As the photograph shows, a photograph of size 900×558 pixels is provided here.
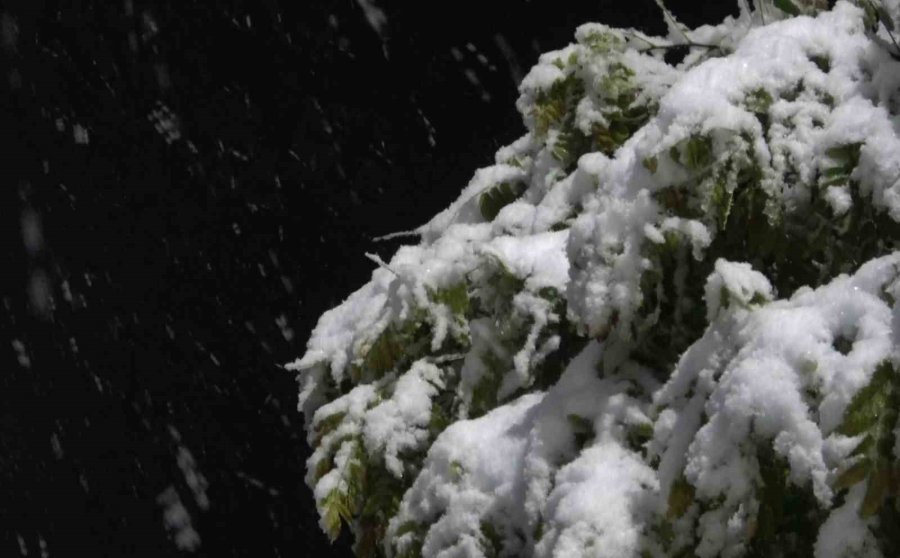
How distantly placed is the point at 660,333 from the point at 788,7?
68 cm

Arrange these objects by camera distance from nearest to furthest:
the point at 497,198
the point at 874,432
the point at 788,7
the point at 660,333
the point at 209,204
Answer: the point at 874,432, the point at 660,333, the point at 788,7, the point at 497,198, the point at 209,204

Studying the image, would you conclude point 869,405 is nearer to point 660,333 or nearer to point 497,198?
point 660,333

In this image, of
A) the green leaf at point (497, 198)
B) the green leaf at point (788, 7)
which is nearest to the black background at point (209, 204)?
the green leaf at point (497, 198)

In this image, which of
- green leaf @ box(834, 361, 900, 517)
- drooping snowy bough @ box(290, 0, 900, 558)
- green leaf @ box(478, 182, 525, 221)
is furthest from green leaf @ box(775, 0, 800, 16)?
green leaf @ box(834, 361, 900, 517)

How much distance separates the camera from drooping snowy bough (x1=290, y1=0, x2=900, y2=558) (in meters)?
1.27

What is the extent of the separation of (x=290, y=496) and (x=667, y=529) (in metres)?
5.86

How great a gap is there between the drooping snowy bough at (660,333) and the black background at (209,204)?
11.8ft

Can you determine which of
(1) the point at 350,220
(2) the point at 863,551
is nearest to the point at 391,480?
(2) the point at 863,551

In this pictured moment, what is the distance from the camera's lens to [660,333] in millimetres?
1692

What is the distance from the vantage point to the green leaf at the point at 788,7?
1.86 m

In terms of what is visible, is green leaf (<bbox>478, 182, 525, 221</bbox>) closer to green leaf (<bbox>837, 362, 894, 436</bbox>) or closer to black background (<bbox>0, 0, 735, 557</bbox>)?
green leaf (<bbox>837, 362, 894, 436</bbox>)

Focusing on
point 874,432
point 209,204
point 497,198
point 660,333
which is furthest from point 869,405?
point 209,204

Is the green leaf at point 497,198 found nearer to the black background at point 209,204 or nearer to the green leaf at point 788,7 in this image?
the green leaf at point 788,7

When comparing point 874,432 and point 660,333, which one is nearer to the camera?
point 874,432
